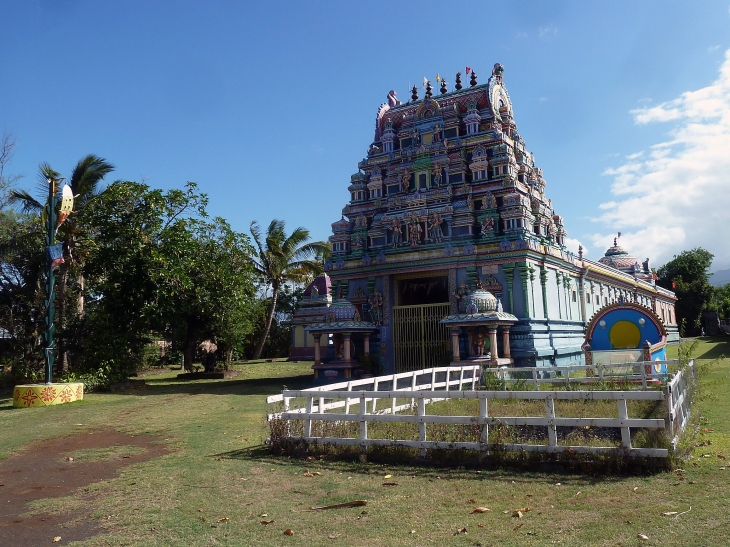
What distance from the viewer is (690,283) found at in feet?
210

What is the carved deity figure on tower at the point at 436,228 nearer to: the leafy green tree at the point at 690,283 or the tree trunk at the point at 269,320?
the tree trunk at the point at 269,320

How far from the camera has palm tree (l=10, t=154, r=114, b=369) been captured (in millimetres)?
23484

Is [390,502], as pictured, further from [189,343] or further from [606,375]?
[189,343]

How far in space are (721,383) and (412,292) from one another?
38.4 ft

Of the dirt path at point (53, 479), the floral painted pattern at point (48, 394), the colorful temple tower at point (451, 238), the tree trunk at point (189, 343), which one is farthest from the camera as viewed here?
the tree trunk at point (189, 343)

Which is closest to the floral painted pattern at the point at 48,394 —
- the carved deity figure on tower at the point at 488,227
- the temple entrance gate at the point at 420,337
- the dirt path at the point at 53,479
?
the dirt path at the point at 53,479

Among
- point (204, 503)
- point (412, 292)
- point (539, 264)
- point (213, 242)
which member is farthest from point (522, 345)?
point (204, 503)

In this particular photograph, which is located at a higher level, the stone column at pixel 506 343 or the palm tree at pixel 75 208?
the palm tree at pixel 75 208

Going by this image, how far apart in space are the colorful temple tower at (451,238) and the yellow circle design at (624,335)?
2356mm

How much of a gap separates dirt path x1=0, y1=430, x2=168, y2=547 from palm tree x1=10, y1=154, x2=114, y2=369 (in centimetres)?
1394

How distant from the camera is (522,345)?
2133cm

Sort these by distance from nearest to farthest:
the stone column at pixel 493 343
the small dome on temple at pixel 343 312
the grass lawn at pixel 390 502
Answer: the grass lawn at pixel 390 502 → the stone column at pixel 493 343 → the small dome on temple at pixel 343 312

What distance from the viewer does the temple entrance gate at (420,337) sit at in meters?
22.7

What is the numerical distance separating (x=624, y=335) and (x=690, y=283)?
50174 mm
